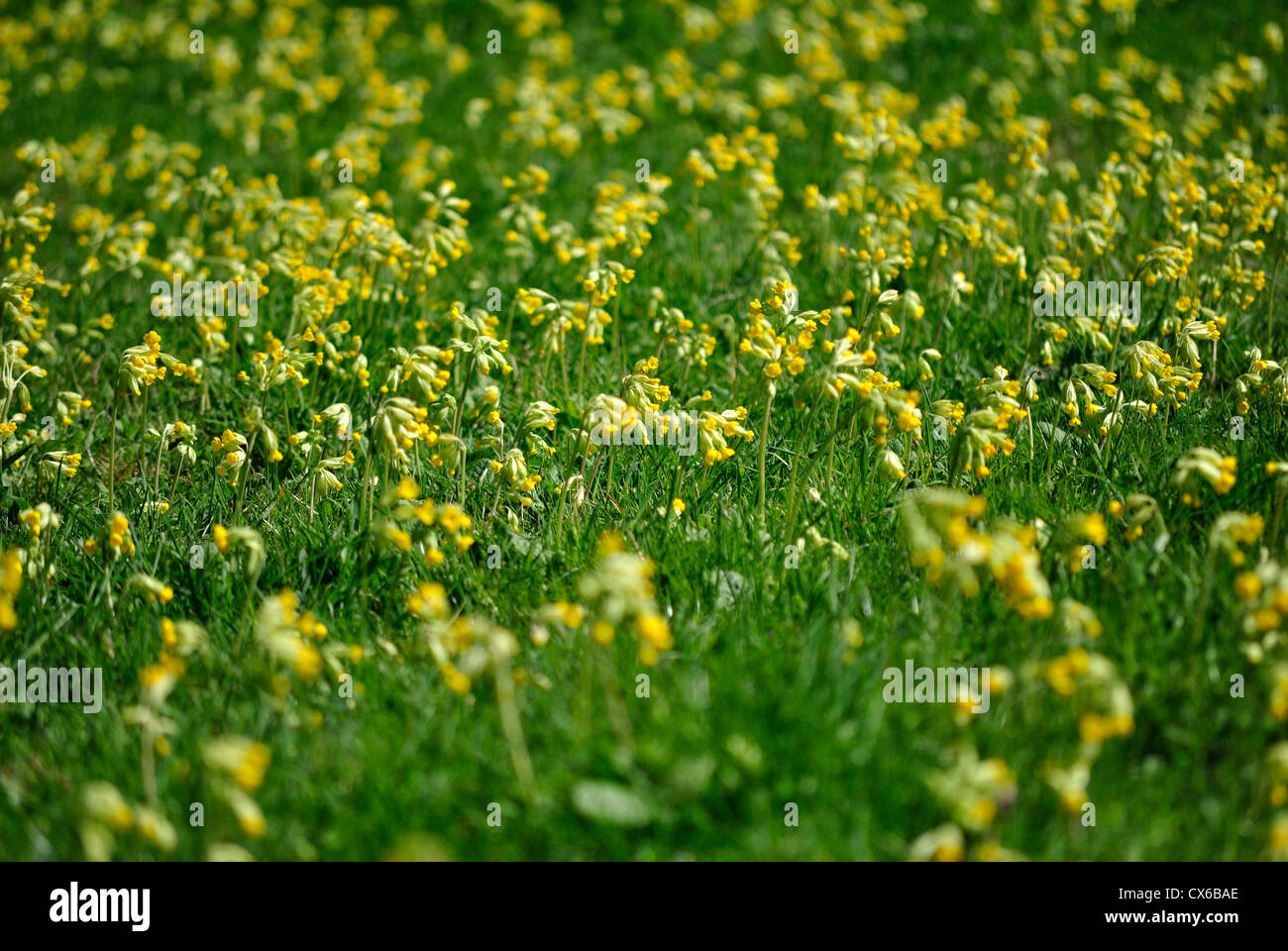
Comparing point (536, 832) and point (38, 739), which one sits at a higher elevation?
point (38, 739)

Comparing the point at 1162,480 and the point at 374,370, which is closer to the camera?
the point at 1162,480

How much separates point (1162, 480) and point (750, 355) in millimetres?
1862

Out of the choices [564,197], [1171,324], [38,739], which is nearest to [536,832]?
[38,739]

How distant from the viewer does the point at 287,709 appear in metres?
3.13

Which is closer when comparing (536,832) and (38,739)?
(536,832)

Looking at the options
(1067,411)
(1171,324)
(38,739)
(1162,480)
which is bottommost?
(38,739)

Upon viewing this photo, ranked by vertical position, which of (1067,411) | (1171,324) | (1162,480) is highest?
(1171,324)

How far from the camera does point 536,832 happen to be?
2.80 m

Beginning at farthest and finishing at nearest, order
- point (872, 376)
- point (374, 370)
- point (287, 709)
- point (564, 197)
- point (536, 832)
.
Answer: point (564, 197) → point (374, 370) → point (872, 376) → point (287, 709) → point (536, 832)

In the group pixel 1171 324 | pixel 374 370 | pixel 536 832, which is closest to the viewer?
pixel 536 832
